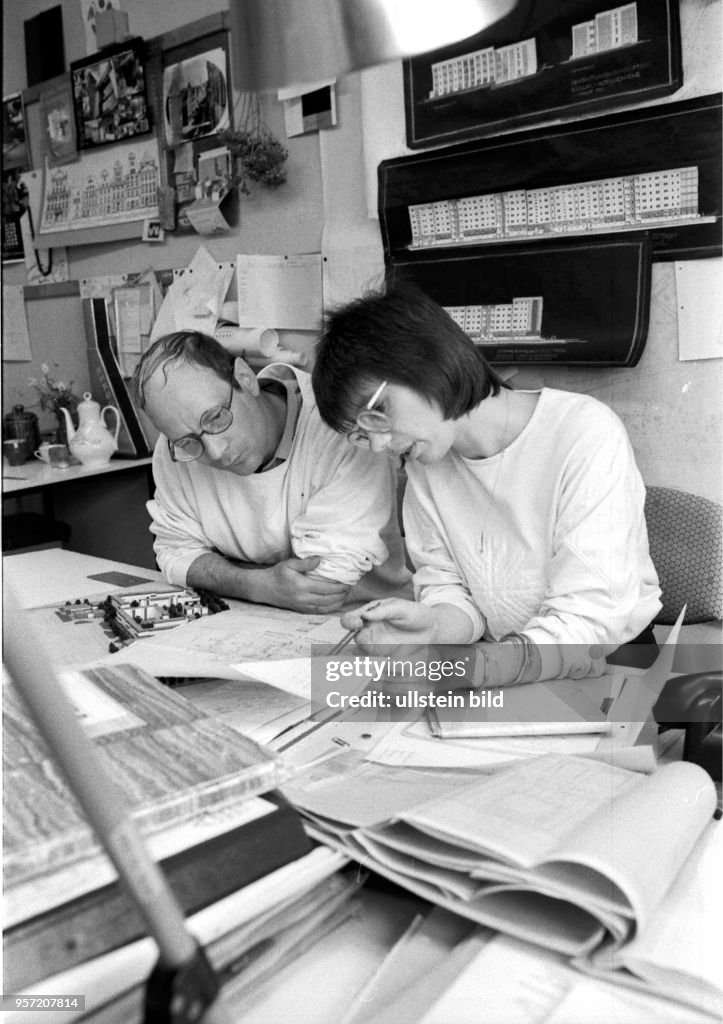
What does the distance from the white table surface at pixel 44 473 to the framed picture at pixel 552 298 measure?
115cm

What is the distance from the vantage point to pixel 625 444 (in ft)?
4.10

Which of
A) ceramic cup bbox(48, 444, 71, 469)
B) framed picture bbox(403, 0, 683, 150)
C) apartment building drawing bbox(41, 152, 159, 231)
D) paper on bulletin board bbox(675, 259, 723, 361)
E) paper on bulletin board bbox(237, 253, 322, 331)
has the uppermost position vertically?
apartment building drawing bbox(41, 152, 159, 231)

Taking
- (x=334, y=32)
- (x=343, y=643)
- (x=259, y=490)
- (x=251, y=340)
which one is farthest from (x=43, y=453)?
(x=334, y=32)

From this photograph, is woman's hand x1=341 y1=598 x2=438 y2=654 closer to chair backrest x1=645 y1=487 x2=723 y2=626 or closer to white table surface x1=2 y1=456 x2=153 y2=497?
chair backrest x1=645 y1=487 x2=723 y2=626

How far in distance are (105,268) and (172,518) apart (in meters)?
2.02

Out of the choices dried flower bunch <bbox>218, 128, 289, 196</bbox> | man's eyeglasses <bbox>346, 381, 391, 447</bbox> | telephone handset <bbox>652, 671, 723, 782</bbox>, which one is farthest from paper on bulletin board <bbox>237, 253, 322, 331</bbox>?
telephone handset <bbox>652, 671, 723, 782</bbox>

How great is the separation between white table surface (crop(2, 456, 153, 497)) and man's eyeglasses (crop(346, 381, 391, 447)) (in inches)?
63.8

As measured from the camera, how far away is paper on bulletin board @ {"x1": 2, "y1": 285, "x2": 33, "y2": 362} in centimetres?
379

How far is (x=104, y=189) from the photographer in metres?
3.27

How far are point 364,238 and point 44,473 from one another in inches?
49.7

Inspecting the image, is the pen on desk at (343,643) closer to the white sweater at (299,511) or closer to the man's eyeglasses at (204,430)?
the white sweater at (299,511)

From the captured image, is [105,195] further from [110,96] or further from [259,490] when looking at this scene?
[259,490]

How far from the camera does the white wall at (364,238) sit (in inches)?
70.9

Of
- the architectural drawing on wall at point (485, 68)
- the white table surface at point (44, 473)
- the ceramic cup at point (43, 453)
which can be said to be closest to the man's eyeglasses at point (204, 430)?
the architectural drawing on wall at point (485, 68)
